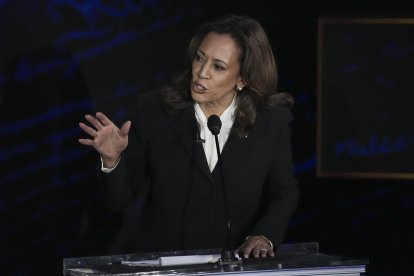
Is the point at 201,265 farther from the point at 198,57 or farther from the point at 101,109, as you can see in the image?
the point at 101,109

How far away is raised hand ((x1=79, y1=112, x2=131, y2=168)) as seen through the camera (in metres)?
2.84

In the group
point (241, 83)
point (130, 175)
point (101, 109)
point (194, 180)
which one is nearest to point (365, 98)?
point (101, 109)

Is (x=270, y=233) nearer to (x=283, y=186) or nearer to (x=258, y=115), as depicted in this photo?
(x=283, y=186)

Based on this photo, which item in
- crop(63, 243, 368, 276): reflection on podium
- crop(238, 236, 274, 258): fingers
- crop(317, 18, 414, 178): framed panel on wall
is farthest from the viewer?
crop(317, 18, 414, 178): framed panel on wall

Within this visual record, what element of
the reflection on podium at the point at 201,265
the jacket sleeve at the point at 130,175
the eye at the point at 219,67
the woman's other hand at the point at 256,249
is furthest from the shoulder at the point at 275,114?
the reflection on podium at the point at 201,265

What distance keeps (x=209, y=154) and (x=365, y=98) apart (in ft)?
5.22

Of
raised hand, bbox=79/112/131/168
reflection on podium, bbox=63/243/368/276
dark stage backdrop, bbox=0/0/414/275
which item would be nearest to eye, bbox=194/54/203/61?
raised hand, bbox=79/112/131/168

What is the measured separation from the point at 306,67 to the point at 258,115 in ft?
4.11

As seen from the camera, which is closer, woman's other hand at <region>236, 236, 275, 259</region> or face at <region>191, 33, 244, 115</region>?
woman's other hand at <region>236, 236, 275, 259</region>

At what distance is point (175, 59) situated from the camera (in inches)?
178

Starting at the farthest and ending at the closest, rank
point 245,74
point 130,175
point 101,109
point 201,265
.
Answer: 1. point 101,109
2. point 245,74
3. point 130,175
4. point 201,265

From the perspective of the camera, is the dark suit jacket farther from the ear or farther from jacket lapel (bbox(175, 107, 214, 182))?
the ear

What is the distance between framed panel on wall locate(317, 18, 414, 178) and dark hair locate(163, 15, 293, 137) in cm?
121

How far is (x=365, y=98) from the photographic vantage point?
185 inches
